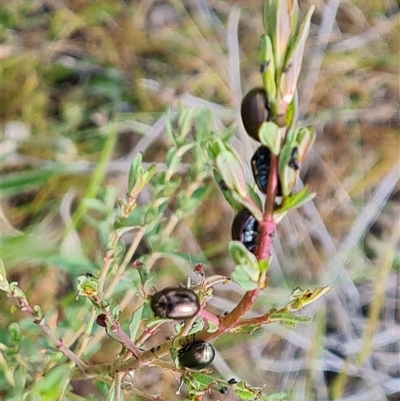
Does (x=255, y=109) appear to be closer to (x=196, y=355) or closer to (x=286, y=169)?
(x=286, y=169)

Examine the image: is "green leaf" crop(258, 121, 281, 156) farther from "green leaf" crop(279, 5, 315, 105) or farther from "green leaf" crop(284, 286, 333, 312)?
"green leaf" crop(284, 286, 333, 312)

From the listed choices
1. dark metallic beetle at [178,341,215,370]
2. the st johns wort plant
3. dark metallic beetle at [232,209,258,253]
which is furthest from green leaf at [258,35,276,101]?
dark metallic beetle at [178,341,215,370]

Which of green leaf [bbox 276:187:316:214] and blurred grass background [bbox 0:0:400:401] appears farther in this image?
blurred grass background [bbox 0:0:400:401]

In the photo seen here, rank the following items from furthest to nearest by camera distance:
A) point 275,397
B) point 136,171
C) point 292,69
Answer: point 136,171, point 275,397, point 292,69

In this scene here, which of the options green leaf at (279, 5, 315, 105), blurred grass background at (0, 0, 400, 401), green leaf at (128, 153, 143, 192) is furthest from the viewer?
blurred grass background at (0, 0, 400, 401)

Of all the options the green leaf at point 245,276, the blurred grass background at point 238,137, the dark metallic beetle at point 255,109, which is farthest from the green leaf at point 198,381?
the blurred grass background at point 238,137

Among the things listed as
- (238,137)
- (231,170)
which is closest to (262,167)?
(231,170)

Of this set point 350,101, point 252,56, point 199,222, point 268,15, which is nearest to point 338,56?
point 350,101
